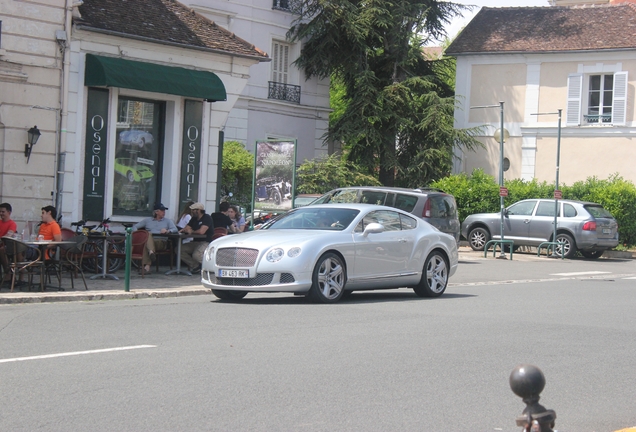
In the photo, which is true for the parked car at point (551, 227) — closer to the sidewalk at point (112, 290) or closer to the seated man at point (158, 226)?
the seated man at point (158, 226)

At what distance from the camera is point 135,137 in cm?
1978

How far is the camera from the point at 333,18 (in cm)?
3634

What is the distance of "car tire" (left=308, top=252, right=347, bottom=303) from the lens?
13094 millimetres

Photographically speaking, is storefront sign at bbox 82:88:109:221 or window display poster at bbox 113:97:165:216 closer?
storefront sign at bbox 82:88:109:221

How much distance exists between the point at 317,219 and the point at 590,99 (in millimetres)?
26484

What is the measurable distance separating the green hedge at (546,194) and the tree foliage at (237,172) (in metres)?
7.31

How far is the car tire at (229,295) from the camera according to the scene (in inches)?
543

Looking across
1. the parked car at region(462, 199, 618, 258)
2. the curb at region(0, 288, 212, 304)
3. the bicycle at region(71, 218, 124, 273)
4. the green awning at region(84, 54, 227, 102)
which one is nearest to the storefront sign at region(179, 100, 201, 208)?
the green awning at region(84, 54, 227, 102)

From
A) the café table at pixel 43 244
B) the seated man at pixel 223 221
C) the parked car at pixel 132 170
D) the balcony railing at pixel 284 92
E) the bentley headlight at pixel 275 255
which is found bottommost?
the café table at pixel 43 244

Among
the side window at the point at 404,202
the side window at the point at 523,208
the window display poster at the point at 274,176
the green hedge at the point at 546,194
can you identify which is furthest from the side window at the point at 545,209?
the window display poster at the point at 274,176

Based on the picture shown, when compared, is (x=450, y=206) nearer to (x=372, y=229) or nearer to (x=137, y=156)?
(x=137, y=156)

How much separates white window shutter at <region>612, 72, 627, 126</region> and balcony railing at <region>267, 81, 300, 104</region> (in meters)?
12.7

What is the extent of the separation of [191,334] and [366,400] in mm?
3426

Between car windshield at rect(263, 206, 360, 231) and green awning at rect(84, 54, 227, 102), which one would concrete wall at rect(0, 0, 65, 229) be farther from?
car windshield at rect(263, 206, 360, 231)
